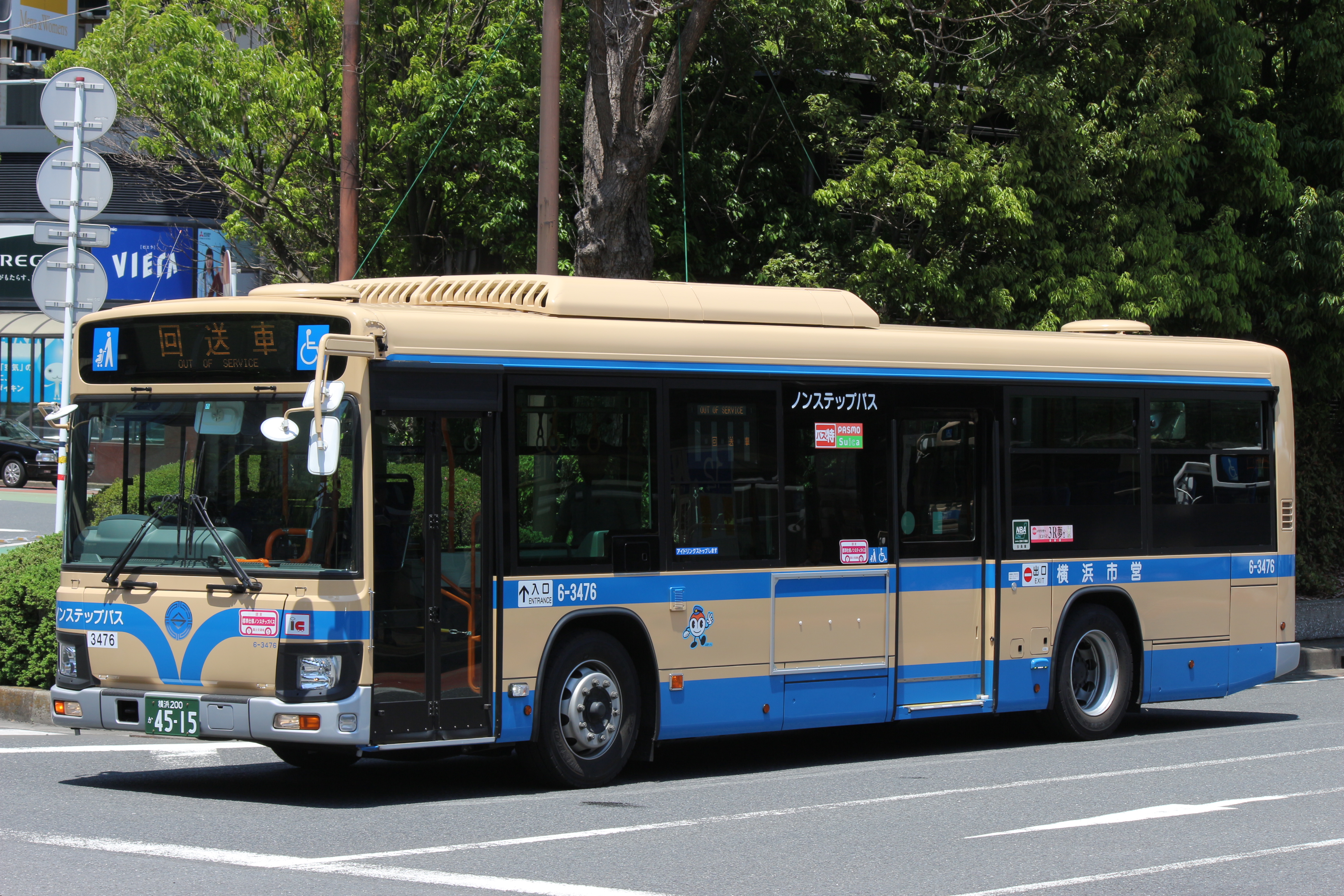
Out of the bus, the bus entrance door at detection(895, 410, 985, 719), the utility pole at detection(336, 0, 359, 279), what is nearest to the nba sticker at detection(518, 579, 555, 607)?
the bus

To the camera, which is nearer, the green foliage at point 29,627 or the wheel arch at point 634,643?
the wheel arch at point 634,643

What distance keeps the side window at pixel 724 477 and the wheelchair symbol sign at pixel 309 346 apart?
243 centimetres

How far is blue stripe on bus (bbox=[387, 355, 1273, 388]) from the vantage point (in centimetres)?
968

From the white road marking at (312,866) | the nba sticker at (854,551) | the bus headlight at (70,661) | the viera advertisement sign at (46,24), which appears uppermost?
the viera advertisement sign at (46,24)

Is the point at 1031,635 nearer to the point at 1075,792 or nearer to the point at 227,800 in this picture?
the point at 1075,792

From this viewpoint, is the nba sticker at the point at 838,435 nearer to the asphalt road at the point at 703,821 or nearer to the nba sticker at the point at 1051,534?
the nba sticker at the point at 1051,534

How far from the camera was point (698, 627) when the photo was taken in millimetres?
10492

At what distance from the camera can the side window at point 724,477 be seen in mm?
10492

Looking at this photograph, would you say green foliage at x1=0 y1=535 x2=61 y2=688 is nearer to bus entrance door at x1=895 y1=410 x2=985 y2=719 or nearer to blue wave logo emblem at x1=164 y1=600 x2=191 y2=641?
blue wave logo emblem at x1=164 y1=600 x2=191 y2=641

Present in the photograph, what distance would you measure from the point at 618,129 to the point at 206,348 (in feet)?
26.5

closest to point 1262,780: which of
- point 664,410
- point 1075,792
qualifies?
point 1075,792

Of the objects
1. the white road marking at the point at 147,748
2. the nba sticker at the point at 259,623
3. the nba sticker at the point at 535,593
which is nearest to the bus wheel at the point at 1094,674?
the nba sticker at the point at 535,593

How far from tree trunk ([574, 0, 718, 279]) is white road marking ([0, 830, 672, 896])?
9.76 meters

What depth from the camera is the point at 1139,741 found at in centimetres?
1304
